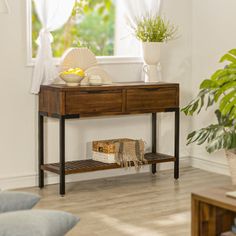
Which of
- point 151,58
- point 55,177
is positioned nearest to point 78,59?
point 151,58

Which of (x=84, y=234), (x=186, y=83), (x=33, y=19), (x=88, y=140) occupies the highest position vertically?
(x=33, y=19)

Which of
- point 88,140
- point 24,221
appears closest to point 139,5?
point 88,140

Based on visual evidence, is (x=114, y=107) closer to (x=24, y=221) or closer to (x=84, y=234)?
(x=84, y=234)

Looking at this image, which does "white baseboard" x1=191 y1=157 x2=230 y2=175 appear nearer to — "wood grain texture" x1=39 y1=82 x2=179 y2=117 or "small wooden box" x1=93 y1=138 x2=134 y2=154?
"wood grain texture" x1=39 y1=82 x2=179 y2=117

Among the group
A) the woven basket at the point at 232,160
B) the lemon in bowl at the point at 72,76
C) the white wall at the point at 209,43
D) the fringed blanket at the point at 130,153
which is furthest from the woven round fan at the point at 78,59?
the woven basket at the point at 232,160

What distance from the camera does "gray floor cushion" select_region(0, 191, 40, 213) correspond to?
2867mm

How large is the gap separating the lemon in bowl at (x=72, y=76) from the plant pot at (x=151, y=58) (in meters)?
0.73

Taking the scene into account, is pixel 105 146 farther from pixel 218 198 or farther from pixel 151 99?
pixel 218 198

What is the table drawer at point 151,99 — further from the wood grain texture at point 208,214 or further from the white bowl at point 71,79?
the wood grain texture at point 208,214

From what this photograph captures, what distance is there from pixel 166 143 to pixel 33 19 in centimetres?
169

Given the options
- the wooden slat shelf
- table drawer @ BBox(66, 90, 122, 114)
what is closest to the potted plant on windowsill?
the wooden slat shelf

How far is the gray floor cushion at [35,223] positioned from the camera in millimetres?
2494

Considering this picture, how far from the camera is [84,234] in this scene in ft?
13.2

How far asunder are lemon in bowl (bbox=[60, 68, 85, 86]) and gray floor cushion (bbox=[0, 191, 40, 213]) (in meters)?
2.20
